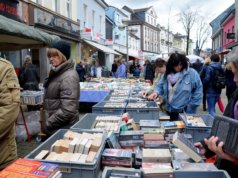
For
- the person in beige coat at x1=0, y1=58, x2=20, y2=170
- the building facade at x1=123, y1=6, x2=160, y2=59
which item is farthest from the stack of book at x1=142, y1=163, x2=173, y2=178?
the building facade at x1=123, y1=6, x2=160, y2=59

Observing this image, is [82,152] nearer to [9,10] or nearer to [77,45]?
[9,10]

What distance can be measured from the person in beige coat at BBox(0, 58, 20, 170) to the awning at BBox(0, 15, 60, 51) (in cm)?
304

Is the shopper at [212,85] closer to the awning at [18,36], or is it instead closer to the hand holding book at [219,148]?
the awning at [18,36]

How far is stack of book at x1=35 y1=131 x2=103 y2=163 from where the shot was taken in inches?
84.4

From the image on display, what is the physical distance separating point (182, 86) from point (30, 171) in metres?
3.06

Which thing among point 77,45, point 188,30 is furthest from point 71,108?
point 188,30

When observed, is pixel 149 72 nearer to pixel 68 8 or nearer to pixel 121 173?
pixel 68 8

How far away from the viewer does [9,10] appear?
10.9m

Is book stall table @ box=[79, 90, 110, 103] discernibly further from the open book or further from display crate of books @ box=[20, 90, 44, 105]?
the open book

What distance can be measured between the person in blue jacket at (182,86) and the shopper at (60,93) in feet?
5.86

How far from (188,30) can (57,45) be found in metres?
43.9

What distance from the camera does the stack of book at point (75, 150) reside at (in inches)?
84.4

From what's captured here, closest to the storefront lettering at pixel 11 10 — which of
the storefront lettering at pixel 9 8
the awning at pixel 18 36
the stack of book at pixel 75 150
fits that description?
the storefront lettering at pixel 9 8

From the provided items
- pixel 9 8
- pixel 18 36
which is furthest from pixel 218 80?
pixel 9 8
